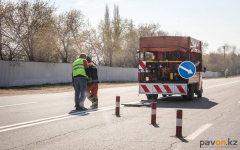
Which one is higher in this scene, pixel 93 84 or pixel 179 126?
pixel 93 84

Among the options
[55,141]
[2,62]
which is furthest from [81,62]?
[2,62]

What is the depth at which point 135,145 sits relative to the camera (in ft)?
18.4

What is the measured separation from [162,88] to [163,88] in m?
0.05

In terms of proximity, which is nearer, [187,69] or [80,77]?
[80,77]

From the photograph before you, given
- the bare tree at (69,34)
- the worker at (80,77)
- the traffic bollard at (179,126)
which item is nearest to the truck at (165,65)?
the worker at (80,77)

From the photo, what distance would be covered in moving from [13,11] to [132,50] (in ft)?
99.4

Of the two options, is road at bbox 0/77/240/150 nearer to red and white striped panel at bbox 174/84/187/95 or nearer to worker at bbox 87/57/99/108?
worker at bbox 87/57/99/108

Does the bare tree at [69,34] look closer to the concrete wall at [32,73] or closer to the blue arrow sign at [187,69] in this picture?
the concrete wall at [32,73]

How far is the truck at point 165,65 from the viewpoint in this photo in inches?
551

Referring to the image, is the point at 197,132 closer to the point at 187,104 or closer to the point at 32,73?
the point at 187,104

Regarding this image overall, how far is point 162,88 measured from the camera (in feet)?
46.1

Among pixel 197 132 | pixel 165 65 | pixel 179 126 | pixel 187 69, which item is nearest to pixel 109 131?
pixel 179 126

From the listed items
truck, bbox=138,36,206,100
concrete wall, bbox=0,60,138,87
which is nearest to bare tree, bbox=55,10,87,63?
concrete wall, bbox=0,60,138,87

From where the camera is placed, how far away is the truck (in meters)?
14.0
